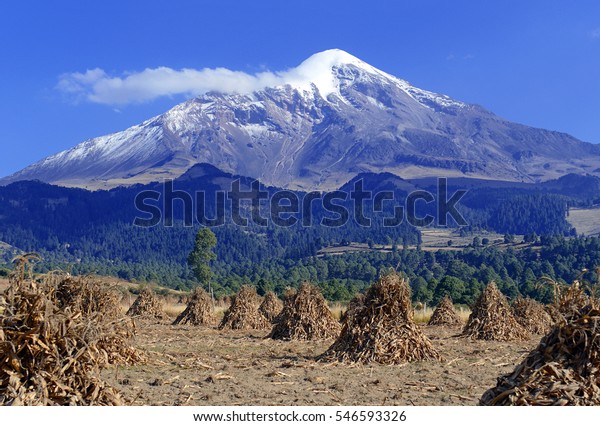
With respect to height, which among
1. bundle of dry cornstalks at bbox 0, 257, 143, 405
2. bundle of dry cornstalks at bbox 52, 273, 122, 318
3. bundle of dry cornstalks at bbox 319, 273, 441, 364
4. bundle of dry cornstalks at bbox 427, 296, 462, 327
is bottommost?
bundle of dry cornstalks at bbox 427, 296, 462, 327

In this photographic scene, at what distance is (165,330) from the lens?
22656 mm

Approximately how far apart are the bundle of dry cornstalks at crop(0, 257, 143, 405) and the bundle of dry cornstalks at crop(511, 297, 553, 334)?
1831cm

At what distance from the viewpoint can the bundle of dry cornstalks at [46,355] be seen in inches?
222

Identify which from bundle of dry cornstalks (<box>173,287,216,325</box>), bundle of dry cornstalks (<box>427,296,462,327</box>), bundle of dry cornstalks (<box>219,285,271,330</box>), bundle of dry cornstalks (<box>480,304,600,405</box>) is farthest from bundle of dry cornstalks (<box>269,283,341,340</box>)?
bundle of dry cornstalks (<box>480,304,600,405</box>)

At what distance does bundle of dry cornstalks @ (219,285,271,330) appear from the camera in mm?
23828

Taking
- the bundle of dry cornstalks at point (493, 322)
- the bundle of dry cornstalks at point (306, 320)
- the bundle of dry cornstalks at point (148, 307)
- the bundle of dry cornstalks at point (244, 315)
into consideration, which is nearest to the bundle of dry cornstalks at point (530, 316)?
the bundle of dry cornstalks at point (493, 322)

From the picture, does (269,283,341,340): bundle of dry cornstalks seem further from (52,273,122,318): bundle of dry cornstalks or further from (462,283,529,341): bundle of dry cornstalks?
(52,273,122,318): bundle of dry cornstalks

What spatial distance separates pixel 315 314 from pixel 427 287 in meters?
35.0

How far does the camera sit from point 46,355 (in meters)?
5.81

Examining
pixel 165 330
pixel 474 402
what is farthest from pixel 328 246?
pixel 474 402

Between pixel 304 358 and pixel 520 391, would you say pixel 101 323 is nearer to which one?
pixel 520 391

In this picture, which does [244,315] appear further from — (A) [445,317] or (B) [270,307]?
(A) [445,317]

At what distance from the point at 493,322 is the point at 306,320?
515 centimetres

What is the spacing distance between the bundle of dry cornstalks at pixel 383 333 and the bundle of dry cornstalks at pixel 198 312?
39.4 feet
